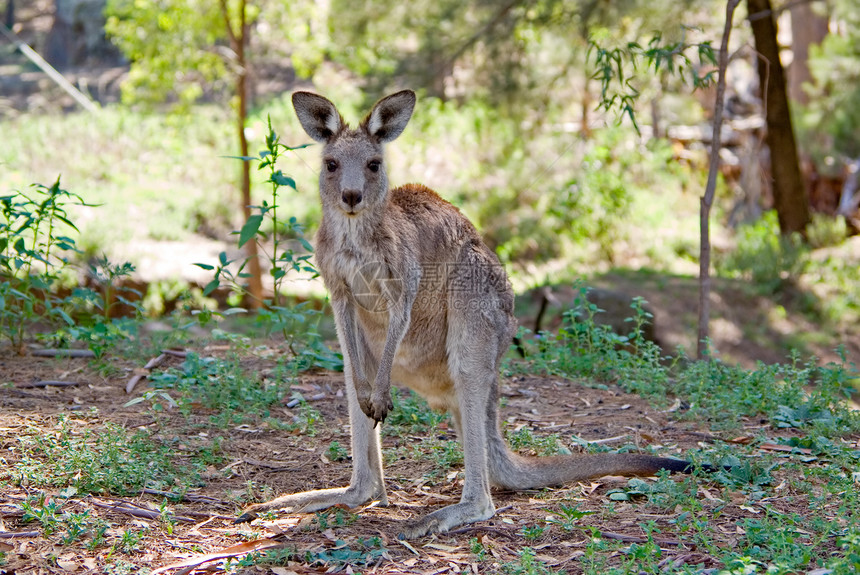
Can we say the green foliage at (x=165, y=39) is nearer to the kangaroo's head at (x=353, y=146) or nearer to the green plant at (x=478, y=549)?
the kangaroo's head at (x=353, y=146)

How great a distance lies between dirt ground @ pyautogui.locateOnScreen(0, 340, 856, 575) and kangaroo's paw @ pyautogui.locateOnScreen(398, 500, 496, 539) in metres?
0.04

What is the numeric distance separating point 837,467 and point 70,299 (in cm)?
428

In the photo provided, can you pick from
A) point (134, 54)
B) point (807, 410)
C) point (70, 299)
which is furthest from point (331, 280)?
point (134, 54)

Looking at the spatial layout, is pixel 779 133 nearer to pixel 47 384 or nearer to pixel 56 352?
pixel 56 352

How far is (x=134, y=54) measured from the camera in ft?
30.3

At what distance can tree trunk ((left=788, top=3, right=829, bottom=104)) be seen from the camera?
1462 centimetres

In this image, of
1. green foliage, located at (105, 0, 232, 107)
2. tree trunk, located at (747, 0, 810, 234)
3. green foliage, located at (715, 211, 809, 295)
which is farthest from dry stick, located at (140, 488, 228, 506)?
green foliage, located at (715, 211, 809, 295)

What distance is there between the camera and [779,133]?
9.94 m

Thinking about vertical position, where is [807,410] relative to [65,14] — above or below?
below

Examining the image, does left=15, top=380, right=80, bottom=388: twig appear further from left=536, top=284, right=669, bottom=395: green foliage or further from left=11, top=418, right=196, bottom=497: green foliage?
left=536, top=284, right=669, bottom=395: green foliage

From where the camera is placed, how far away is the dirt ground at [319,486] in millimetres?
2914

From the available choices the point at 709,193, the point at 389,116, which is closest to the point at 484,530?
the point at 389,116

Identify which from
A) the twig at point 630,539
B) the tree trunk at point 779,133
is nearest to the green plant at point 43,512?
the twig at point 630,539

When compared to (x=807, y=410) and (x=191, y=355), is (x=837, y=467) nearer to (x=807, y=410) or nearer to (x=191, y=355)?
(x=807, y=410)
